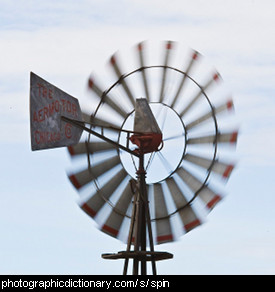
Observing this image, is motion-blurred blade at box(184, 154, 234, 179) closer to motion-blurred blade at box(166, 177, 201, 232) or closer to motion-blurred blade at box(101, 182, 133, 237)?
motion-blurred blade at box(166, 177, 201, 232)

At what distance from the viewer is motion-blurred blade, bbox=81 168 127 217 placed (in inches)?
679

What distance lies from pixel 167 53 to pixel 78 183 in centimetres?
298

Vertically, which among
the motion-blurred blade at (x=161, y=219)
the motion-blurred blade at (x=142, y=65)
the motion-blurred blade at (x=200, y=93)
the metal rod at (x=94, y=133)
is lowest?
the motion-blurred blade at (x=161, y=219)

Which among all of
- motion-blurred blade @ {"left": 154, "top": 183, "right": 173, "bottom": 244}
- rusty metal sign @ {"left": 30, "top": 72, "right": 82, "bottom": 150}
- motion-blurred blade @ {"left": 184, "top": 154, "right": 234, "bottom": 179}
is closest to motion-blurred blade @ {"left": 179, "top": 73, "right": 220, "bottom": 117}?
motion-blurred blade @ {"left": 184, "top": 154, "right": 234, "bottom": 179}

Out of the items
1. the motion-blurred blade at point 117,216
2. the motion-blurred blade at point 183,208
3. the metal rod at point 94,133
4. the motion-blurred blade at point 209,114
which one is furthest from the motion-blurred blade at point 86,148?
the motion-blurred blade at point 209,114

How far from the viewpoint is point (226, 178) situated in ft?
53.2

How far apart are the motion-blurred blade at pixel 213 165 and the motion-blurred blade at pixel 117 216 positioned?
4.49ft

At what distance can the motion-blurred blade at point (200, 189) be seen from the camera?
53.6 ft

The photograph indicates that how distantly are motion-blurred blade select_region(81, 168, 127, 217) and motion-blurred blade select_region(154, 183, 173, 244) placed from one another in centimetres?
71

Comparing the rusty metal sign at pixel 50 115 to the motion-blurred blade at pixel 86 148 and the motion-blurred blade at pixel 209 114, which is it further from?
the motion-blurred blade at pixel 209 114

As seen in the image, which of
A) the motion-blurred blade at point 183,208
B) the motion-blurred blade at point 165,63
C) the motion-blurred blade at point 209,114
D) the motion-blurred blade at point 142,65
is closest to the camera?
the motion-blurred blade at point 209,114

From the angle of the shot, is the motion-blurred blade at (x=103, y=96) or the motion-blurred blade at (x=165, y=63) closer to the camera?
the motion-blurred blade at (x=165, y=63)
